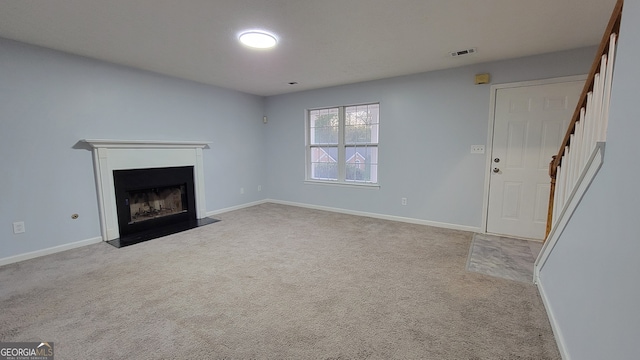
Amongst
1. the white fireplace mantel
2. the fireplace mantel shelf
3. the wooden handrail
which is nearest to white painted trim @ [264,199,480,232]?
the wooden handrail

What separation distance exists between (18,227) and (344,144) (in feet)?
14.5

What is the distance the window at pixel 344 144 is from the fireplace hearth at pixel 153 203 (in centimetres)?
227

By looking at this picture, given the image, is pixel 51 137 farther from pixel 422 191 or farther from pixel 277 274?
pixel 422 191

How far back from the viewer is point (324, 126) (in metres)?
5.14

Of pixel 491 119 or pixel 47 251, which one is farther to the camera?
pixel 491 119

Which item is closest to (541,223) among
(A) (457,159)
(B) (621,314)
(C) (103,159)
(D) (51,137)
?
(A) (457,159)

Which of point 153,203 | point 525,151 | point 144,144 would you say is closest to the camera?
point 525,151

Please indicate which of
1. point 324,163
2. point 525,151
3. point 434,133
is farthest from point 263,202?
point 525,151

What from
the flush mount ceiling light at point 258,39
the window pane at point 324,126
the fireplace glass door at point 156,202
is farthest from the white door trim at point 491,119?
the fireplace glass door at point 156,202

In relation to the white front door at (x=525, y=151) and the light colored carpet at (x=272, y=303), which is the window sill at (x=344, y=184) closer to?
→ the light colored carpet at (x=272, y=303)

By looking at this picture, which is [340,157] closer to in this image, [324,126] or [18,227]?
[324,126]

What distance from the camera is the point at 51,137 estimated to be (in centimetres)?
301

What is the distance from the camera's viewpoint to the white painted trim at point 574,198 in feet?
4.77

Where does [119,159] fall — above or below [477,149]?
below
